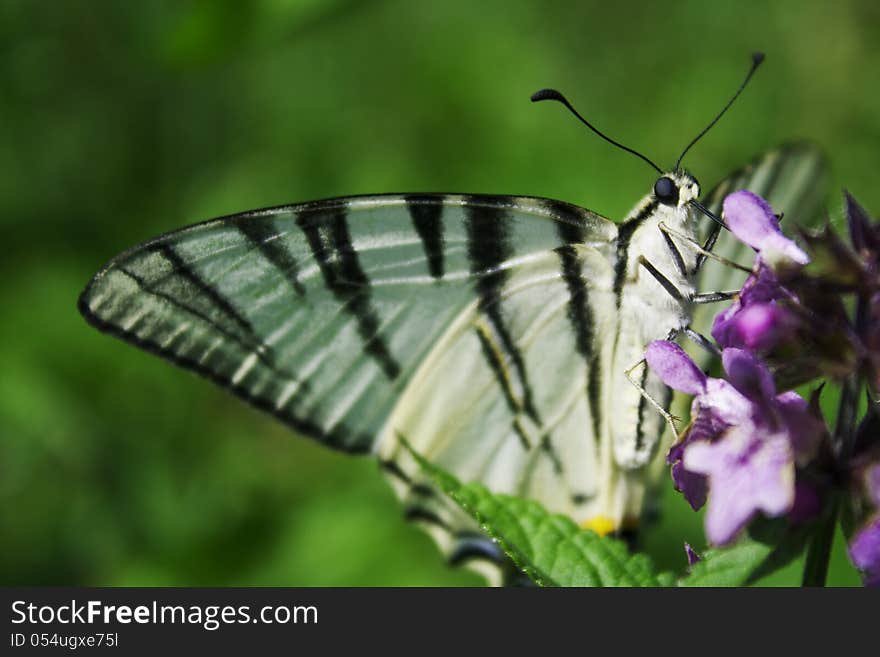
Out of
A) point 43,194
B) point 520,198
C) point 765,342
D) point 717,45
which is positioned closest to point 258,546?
point 43,194

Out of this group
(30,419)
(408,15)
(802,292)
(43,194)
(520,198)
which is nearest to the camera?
(802,292)

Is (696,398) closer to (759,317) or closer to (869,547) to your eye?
(759,317)

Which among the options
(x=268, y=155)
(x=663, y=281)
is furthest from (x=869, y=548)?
(x=268, y=155)

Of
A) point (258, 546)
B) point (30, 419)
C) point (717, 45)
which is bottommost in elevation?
point (258, 546)

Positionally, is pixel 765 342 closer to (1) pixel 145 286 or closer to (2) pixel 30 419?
(1) pixel 145 286

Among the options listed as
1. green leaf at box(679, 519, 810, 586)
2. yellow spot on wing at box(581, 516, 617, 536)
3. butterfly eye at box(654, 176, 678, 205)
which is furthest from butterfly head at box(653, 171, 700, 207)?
yellow spot on wing at box(581, 516, 617, 536)

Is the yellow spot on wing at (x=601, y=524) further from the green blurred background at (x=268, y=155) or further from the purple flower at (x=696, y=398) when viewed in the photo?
the purple flower at (x=696, y=398)

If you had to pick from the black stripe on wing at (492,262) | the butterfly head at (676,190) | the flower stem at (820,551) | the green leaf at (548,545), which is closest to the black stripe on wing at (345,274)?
the black stripe on wing at (492,262)
